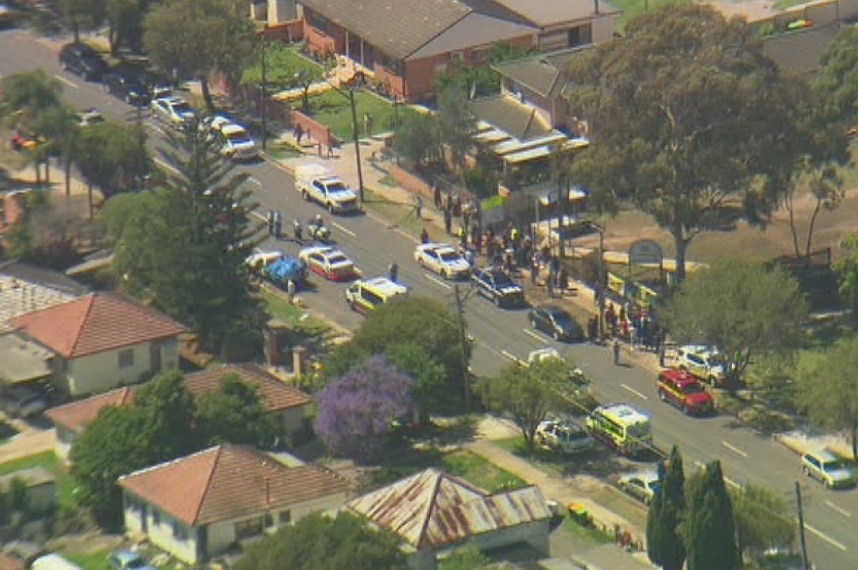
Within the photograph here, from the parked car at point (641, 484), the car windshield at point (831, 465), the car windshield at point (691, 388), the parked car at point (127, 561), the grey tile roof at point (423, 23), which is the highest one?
the grey tile roof at point (423, 23)

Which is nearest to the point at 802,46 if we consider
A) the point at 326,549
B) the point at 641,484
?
the point at 641,484

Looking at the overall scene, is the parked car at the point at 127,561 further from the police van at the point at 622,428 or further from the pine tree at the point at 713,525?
the pine tree at the point at 713,525

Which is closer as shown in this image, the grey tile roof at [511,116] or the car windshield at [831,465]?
the car windshield at [831,465]

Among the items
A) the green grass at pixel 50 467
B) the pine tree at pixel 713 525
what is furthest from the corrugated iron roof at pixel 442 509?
the green grass at pixel 50 467

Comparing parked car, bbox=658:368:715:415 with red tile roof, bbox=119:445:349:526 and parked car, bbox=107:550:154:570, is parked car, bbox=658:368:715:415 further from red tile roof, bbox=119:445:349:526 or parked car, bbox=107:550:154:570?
parked car, bbox=107:550:154:570

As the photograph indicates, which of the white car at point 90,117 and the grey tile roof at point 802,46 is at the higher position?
the grey tile roof at point 802,46
